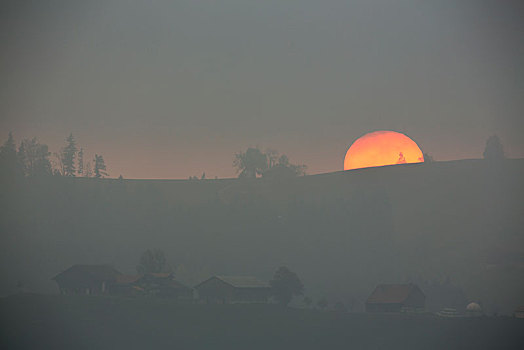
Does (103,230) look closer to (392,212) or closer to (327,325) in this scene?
(392,212)

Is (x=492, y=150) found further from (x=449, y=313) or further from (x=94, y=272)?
(x=94, y=272)

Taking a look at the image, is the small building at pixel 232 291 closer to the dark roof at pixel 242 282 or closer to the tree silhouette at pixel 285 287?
the dark roof at pixel 242 282

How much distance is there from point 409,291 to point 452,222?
49070 mm

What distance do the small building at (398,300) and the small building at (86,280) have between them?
41.6m

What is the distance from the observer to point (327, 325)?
97812 millimetres

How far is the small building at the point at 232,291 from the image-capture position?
4523 inches

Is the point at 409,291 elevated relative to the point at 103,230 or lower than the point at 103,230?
lower

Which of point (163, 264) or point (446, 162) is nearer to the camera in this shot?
point (163, 264)

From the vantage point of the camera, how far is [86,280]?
117188 millimetres

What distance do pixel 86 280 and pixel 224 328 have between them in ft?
102

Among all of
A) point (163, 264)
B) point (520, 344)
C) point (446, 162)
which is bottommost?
point (520, 344)

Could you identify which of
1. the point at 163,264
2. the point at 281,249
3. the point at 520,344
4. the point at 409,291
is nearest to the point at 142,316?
the point at 163,264

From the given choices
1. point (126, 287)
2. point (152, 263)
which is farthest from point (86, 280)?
point (152, 263)

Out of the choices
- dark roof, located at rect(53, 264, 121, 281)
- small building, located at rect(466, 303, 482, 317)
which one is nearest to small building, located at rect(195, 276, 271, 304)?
dark roof, located at rect(53, 264, 121, 281)
